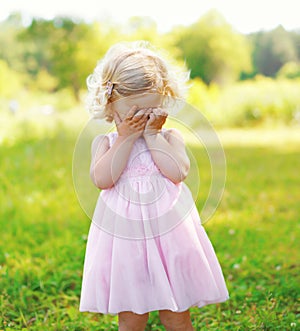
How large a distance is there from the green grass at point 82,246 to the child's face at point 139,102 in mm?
400

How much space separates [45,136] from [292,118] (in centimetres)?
601

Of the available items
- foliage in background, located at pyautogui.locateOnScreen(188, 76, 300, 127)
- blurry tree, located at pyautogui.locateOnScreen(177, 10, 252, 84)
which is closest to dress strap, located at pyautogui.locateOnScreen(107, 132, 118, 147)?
foliage in background, located at pyautogui.locateOnScreen(188, 76, 300, 127)

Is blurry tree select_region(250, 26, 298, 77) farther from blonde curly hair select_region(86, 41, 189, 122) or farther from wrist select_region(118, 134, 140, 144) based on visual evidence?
wrist select_region(118, 134, 140, 144)

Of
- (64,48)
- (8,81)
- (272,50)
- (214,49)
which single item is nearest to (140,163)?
(8,81)

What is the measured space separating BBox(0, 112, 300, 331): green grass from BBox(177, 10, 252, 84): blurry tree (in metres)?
9.04

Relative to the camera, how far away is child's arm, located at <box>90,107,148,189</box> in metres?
1.83

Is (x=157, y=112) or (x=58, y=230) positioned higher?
(x=157, y=112)

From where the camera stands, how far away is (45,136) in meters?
7.38

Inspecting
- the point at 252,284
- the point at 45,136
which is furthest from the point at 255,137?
the point at 252,284

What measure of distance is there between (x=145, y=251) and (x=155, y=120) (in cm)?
49

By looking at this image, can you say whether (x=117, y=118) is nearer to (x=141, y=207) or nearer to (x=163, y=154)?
(x=163, y=154)

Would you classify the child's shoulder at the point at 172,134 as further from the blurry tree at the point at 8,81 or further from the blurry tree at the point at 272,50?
the blurry tree at the point at 272,50

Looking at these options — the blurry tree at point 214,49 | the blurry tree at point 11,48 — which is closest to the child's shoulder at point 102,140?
the blurry tree at point 11,48

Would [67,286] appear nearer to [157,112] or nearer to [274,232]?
[157,112]
